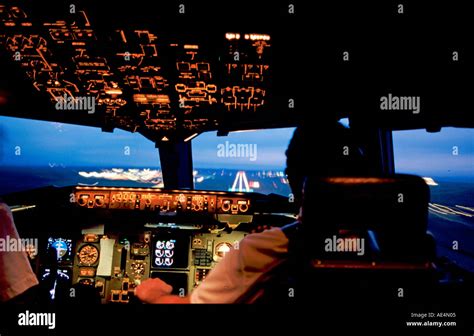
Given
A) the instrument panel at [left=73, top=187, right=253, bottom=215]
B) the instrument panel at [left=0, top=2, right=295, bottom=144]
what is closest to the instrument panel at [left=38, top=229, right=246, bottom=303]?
the instrument panel at [left=73, top=187, right=253, bottom=215]

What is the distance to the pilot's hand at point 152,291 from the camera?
4.13 feet

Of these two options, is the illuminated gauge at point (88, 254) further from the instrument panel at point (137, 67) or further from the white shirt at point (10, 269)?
the white shirt at point (10, 269)

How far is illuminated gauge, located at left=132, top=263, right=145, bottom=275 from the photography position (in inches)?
118

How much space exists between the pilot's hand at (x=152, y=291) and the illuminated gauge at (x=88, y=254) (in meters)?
1.94

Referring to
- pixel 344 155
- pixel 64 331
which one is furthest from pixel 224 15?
pixel 64 331

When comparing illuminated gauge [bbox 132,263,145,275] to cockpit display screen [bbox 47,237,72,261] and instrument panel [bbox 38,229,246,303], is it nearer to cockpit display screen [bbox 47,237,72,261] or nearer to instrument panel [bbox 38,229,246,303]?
instrument panel [bbox 38,229,246,303]

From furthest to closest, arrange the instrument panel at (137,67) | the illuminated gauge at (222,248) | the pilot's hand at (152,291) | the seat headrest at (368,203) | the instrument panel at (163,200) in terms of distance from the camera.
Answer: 1. the illuminated gauge at (222,248)
2. the instrument panel at (163,200)
3. the instrument panel at (137,67)
4. the pilot's hand at (152,291)
5. the seat headrest at (368,203)

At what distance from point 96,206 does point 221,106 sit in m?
1.76

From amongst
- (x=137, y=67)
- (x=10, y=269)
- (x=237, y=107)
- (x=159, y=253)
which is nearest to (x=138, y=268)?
(x=159, y=253)

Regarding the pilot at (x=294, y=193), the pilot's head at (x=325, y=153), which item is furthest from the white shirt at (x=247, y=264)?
the pilot's head at (x=325, y=153)

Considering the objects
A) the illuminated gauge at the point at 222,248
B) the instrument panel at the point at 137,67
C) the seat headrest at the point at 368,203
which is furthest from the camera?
the illuminated gauge at the point at 222,248

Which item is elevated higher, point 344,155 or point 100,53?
point 100,53

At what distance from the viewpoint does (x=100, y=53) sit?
2258mm

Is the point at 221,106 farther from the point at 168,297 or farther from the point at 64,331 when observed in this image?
the point at 64,331
